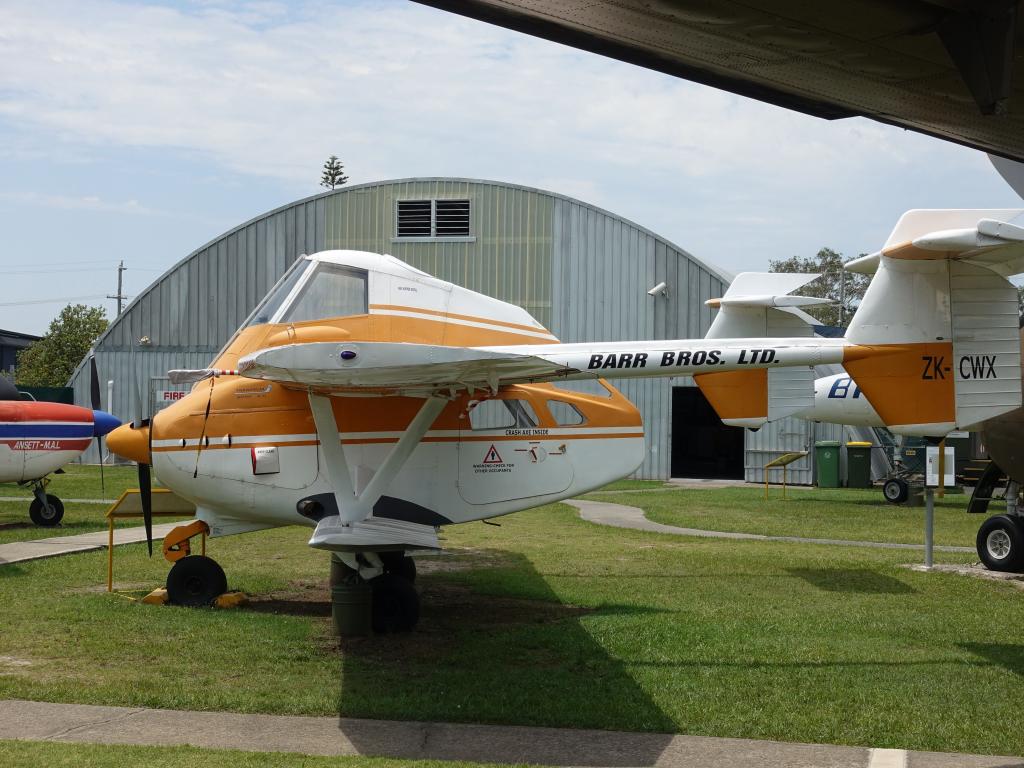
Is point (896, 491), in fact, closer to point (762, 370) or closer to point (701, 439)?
point (762, 370)

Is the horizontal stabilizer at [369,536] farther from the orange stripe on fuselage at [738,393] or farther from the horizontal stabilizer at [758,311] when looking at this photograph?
the horizontal stabilizer at [758,311]

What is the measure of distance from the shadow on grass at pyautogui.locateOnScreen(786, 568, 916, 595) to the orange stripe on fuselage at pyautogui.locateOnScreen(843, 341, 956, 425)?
338cm

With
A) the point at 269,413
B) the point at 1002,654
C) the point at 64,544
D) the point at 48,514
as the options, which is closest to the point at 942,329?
the point at 1002,654

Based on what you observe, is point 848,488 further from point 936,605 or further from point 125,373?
point 125,373

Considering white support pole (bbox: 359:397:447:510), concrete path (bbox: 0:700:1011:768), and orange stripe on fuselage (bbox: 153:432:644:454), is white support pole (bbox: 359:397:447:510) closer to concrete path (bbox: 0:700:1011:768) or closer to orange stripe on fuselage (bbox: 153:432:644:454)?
orange stripe on fuselage (bbox: 153:432:644:454)

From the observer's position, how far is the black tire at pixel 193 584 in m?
10.3

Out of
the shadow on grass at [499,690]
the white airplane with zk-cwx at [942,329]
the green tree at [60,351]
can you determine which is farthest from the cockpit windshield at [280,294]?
the green tree at [60,351]

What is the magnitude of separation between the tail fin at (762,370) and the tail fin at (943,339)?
6.74ft

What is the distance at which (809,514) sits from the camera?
20.9m

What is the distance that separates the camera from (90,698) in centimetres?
705

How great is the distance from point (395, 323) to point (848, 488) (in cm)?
2346

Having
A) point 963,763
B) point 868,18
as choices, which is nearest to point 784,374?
point 963,763

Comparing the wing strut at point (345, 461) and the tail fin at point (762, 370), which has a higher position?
the tail fin at point (762, 370)

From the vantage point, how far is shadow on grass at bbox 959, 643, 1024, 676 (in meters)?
8.16
